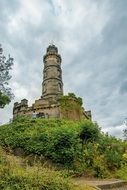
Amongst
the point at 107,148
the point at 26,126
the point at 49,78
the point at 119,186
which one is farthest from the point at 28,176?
the point at 49,78

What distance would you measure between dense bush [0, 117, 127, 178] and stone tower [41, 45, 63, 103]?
2797cm

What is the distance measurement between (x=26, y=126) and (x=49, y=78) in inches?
986

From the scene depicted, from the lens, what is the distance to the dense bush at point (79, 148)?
17281mm

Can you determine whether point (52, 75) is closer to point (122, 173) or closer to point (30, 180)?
point (122, 173)

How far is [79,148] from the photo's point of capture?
1822 centimetres

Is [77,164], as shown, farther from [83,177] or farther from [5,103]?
[5,103]

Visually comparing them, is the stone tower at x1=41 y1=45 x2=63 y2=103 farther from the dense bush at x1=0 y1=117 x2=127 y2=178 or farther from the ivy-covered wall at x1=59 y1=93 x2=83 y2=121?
the dense bush at x1=0 y1=117 x2=127 y2=178

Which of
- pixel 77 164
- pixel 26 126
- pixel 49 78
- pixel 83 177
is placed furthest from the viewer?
pixel 49 78

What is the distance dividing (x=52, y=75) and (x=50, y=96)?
406cm

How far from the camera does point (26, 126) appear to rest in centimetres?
2667

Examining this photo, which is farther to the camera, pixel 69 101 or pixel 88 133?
pixel 69 101

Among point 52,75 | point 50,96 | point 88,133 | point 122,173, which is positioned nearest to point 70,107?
point 50,96

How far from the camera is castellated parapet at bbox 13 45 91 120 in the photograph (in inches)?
1601

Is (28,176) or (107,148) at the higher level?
(107,148)
